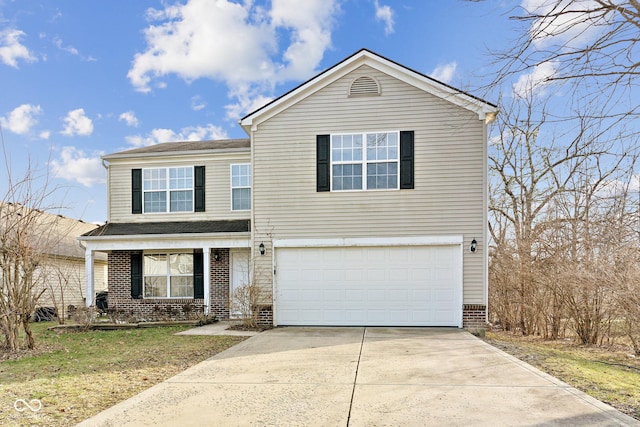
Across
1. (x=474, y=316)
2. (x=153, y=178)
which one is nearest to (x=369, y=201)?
(x=474, y=316)

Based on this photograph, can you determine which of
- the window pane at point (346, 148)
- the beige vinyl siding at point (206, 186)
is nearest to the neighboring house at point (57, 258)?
the beige vinyl siding at point (206, 186)

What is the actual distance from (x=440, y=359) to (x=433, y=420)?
2825mm

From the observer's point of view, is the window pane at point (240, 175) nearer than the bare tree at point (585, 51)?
No

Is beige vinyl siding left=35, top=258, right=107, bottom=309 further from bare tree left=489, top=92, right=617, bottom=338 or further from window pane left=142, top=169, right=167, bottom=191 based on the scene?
bare tree left=489, top=92, right=617, bottom=338

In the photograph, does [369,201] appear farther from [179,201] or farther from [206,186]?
[179,201]

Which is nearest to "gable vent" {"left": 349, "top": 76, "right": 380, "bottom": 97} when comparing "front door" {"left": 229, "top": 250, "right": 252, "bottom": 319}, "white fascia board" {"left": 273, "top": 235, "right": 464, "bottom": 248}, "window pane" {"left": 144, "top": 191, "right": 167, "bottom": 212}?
"white fascia board" {"left": 273, "top": 235, "right": 464, "bottom": 248}

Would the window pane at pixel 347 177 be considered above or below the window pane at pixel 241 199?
above

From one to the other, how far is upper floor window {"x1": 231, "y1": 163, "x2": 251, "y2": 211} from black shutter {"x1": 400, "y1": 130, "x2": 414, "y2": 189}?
5.17 m

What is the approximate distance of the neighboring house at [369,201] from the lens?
9.91 m

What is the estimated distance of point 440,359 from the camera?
6.58 m

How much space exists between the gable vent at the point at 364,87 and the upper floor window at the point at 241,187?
435cm

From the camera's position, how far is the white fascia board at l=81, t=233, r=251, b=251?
1144 cm

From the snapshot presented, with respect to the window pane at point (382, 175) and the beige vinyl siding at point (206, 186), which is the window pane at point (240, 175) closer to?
the beige vinyl siding at point (206, 186)

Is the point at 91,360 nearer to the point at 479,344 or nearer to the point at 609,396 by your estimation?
the point at 479,344
